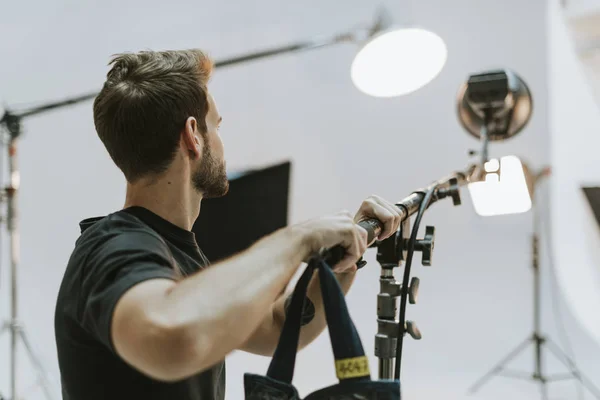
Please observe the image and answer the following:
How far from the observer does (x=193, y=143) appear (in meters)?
0.87

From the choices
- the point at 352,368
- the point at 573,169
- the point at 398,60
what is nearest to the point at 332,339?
the point at 352,368

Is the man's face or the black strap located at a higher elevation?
the man's face

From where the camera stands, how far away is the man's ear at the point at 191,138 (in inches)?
33.8

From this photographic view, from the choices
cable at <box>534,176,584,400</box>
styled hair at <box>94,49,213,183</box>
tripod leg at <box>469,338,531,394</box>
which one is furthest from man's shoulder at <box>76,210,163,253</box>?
cable at <box>534,176,584,400</box>

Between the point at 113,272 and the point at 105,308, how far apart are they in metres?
0.04

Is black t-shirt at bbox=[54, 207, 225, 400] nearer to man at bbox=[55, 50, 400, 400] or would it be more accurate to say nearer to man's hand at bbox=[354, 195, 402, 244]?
man at bbox=[55, 50, 400, 400]

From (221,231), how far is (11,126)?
805 mm

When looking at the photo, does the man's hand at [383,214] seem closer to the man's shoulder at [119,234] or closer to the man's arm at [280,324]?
the man's arm at [280,324]

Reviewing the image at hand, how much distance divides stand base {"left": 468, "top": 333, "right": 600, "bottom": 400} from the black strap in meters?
2.49

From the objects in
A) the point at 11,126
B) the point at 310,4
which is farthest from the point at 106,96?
the point at 310,4

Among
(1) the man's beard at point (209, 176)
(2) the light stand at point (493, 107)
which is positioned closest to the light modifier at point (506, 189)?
(2) the light stand at point (493, 107)

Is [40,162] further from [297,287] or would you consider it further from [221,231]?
[297,287]

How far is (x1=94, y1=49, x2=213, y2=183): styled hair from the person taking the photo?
2.73 ft

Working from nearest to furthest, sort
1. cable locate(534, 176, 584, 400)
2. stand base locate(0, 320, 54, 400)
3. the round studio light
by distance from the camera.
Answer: the round studio light → stand base locate(0, 320, 54, 400) → cable locate(534, 176, 584, 400)
